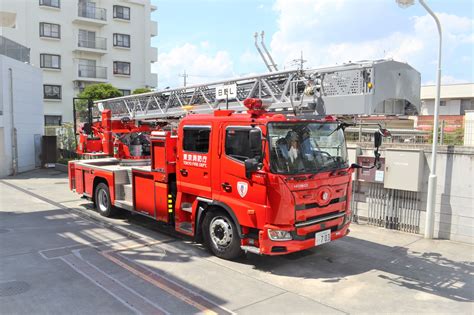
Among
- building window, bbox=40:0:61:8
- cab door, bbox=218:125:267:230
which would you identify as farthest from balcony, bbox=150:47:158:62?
cab door, bbox=218:125:267:230

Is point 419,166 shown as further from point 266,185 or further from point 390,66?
point 266,185

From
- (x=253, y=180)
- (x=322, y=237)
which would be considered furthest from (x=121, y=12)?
(x=322, y=237)

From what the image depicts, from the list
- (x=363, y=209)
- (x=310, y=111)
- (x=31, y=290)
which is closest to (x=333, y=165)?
(x=310, y=111)

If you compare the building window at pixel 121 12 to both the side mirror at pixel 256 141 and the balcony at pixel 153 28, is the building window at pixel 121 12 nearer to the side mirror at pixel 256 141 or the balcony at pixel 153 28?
the balcony at pixel 153 28

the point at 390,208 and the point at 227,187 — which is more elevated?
the point at 227,187

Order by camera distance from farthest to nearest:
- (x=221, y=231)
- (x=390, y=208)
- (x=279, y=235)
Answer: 1. (x=390, y=208)
2. (x=221, y=231)
3. (x=279, y=235)

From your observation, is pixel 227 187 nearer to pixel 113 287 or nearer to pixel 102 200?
pixel 113 287

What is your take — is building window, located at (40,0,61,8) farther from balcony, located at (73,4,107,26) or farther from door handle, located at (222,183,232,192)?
door handle, located at (222,183,232,192)

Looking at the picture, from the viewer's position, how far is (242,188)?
248 inches

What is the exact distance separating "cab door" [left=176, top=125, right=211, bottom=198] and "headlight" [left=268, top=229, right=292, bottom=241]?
143 cm

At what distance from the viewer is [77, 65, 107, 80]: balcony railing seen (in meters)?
37.1

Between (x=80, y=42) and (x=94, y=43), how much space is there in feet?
4.23

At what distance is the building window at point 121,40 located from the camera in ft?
131

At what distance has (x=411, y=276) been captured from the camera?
20.9ft
